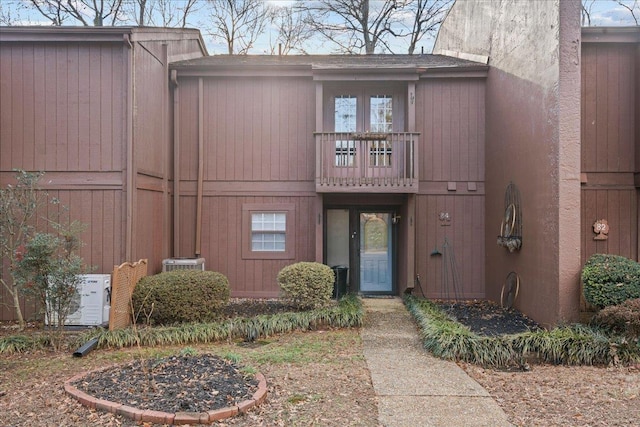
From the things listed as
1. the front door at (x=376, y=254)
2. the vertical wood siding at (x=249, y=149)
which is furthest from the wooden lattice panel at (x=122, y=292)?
the front door at (x=376, y=254)

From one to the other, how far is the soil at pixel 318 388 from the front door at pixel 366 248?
3.82 metres

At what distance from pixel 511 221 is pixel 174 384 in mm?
6613

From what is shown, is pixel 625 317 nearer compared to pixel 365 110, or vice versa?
pixel 625 317

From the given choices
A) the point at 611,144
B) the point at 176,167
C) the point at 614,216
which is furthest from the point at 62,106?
the point at 614,216

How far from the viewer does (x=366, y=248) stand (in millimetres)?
10875

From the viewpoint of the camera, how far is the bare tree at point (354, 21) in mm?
19734

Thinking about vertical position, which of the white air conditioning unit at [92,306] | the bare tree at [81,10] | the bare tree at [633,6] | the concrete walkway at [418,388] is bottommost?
the concrete walkway at [418,388]

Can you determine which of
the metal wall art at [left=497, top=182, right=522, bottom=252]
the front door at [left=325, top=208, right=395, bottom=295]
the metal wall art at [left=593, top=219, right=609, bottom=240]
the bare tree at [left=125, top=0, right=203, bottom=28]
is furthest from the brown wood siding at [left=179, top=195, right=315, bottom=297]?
the bare tree at [left=125, top=0, right=203, bottom=28]

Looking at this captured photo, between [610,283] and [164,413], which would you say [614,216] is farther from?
[164,413]

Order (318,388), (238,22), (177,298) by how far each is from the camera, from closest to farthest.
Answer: (318,388) → (177,298) → (238,22)

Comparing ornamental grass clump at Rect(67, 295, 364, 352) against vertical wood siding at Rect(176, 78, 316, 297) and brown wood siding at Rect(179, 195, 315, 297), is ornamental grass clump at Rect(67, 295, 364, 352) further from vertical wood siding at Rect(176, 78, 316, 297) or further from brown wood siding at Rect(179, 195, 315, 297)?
vertical wood siding at Rect(176, 78, 316, 297)

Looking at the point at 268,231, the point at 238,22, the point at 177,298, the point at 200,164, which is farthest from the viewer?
the point at 238,22

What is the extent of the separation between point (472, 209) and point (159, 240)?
6404 mm

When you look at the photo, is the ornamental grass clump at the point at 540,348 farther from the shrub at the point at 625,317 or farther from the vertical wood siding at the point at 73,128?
the vertical wood siding at the point at 73,128
